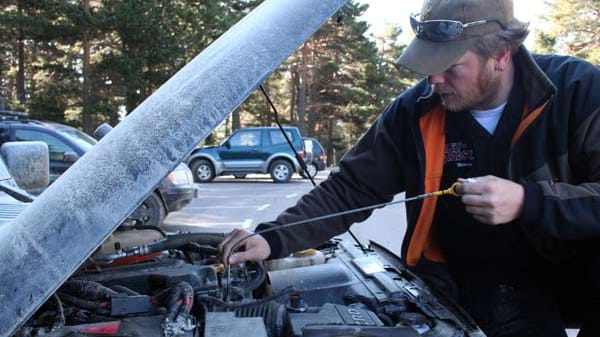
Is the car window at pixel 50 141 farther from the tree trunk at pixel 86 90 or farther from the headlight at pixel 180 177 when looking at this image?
the tree trunk at pixel 86 90

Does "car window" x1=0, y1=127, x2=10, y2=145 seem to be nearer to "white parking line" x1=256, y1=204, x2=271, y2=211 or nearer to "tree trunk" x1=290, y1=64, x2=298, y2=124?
Answer: "white parking line" x1=256, y1=204, x2=271, y2=211

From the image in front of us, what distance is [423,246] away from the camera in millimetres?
2365

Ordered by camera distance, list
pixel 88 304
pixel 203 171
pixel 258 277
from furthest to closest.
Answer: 1. pixel 203 171
2. pixel 258 277
3. pixel 88 304

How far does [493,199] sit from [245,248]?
99cm

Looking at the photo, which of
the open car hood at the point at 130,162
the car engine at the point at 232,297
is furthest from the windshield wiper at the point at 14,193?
the open car hood at the point at 130,162

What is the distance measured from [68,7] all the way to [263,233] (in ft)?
65.8

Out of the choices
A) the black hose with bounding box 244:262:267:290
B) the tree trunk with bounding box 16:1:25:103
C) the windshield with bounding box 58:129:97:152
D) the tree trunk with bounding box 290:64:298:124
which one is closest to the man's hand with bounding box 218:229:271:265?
the black hose with bounding box 244:262:267:290

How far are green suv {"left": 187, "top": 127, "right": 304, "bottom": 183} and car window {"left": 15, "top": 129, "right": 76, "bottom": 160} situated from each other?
9223mm

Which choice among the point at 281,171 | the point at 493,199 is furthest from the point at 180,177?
the point at 281,171

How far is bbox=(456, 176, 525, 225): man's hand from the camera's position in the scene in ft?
5.56

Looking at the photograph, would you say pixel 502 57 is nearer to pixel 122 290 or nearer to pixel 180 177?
pixel 122 290

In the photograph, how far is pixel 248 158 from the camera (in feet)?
58.7

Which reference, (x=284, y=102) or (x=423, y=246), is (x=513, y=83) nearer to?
(x=423, y=246)

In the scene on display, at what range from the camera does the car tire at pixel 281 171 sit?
17641 millimetres
